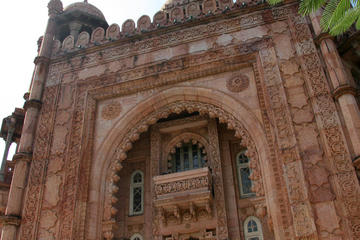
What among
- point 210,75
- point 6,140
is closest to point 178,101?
point 210,75

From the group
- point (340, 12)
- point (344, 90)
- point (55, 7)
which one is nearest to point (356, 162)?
point (344, 90)

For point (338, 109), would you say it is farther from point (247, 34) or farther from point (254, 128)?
point (247, 34)

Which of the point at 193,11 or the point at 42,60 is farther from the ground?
the point at 193,11

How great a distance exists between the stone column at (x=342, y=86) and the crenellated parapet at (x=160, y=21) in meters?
2.19

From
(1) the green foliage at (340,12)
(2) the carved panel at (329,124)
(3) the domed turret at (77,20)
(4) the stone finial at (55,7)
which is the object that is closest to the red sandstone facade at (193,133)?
(2) the carved panel at (329,124)

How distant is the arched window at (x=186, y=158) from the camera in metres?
10.7

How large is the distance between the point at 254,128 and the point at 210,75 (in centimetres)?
199

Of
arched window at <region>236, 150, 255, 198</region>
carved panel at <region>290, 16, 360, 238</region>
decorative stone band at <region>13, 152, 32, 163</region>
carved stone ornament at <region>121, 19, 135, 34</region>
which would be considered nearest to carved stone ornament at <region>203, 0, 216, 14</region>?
carved stone ornament at <region>121, 19, 135, 34</region>

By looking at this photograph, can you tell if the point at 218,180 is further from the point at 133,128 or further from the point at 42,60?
the point at 42,60

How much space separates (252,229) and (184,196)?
189 centimetres

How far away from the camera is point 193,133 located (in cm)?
1091

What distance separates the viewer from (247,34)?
391 inches

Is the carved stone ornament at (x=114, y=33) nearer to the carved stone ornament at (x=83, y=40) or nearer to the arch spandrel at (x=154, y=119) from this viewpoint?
the carved stone ornament at (x=83, y=40)

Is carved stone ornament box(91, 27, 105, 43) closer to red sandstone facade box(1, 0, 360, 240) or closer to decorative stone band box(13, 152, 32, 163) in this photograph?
red sandstone facade box(1, 0, 360, 240)
